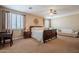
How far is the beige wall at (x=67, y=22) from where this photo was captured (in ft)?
7.31

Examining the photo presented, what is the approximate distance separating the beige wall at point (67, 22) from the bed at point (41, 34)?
0.22 meters

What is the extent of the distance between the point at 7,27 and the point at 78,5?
1708mm

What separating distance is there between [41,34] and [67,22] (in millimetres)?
718

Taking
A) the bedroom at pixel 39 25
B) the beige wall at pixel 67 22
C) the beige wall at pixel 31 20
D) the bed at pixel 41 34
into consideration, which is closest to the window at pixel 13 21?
the bedroom at pixel 39 25

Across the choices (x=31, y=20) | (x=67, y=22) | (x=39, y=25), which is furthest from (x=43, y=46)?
(x=67, y=22)

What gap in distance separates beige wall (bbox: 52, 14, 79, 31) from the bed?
22cm

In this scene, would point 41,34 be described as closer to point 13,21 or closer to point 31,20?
point 31,20

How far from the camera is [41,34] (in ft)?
7.39

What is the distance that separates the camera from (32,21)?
229 cm

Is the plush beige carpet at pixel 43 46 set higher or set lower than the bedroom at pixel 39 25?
lower

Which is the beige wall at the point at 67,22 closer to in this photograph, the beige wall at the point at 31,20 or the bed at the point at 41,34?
the bed at the point at 41,34

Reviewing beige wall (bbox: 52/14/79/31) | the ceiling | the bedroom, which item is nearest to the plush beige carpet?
the bedroom
